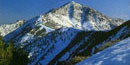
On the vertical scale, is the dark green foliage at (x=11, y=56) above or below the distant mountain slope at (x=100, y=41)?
below

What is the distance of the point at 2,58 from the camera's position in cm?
4066

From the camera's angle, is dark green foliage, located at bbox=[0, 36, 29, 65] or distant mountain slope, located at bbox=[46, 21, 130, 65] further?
distant mountain slope, located at bbox=[46, 21, 130, 65]

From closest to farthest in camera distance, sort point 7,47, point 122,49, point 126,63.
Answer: point 126,63 → point 122,49 → point 7,47

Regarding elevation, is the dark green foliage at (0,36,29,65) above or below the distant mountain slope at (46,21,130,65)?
below

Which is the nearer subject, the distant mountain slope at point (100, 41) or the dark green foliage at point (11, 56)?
the dark green foliage at point (11, 56)

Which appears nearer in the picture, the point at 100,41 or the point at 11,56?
the point at 11,56

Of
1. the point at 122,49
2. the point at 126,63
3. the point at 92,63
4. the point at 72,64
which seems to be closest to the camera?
the point at 126,63

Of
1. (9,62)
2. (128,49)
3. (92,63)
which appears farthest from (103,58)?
(9,62)

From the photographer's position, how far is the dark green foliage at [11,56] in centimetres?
4066

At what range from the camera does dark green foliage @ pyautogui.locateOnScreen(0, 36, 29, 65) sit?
40.7 metres

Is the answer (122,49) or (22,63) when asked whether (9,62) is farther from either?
(122,49)

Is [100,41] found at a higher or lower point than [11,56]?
higher

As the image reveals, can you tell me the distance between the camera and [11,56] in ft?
139

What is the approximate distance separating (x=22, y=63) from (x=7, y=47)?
13.7 ft
